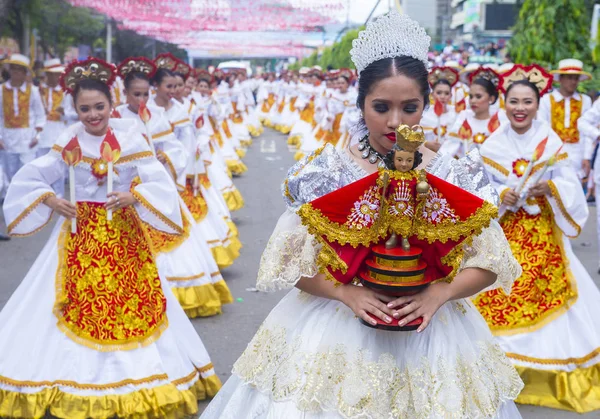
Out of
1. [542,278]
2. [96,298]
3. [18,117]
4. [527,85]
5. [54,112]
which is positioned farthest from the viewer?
[54,112]

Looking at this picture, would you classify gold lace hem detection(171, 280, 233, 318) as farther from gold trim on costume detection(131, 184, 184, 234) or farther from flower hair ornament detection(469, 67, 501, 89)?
flower hair ornament detection(469, 67, 501, 89)

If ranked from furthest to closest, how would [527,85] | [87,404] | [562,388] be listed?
[527,85], [562,388], [87,404]

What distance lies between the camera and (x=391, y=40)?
2859 mm

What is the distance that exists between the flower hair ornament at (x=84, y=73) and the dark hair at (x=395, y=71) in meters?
2.48

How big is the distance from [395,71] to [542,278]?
2957mm

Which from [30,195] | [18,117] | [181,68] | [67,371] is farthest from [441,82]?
[67,371]

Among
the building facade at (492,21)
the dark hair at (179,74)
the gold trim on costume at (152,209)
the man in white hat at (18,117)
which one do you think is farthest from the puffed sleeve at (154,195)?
the building facade at (492,21)

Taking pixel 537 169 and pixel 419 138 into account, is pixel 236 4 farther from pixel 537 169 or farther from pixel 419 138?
pixel 419 138

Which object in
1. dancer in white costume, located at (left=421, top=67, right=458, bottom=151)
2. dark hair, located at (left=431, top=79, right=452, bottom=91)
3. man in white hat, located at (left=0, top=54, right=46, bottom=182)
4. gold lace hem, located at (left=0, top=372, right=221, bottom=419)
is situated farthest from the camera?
man in white hat, located at (left=0, top=54, right=46, bottom=182)

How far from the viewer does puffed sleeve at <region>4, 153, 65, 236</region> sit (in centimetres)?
480

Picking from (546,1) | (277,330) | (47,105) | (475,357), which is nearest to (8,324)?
(277,330)

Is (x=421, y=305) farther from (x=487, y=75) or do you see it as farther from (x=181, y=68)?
(x=181, y=68)

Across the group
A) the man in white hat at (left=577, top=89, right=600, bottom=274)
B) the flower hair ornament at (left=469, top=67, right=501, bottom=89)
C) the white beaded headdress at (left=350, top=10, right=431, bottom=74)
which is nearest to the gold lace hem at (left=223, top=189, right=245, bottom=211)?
the man in white hat at (left=577, top=89, right=600, bottom=274)

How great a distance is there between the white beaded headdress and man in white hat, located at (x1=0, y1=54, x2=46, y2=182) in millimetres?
9301
